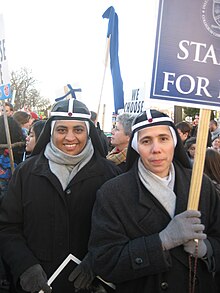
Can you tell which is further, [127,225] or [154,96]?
[127,225]

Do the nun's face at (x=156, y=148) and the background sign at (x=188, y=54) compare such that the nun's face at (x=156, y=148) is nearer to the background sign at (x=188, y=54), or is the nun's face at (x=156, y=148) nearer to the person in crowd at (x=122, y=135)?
the background sign at (x=188, y=54)

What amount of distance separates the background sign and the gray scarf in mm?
867

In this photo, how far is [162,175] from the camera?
2.15m

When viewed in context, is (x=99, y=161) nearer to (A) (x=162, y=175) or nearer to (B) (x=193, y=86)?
(A) (x=162, y=175)

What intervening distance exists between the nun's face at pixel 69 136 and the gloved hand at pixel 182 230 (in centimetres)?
98

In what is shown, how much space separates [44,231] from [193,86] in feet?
4.54

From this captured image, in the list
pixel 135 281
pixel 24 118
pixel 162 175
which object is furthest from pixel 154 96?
pixel 24 118

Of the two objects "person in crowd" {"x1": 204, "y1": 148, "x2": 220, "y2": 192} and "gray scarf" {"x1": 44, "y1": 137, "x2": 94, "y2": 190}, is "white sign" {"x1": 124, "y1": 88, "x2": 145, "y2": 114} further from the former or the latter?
"gray scarf" {"x1": 44, "y1": 137, "x2": 94, "y2": 190}

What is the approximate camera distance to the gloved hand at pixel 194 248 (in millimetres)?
1881

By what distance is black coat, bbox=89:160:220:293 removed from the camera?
191 cm

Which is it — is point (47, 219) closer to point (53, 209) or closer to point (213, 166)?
point (53, 209)

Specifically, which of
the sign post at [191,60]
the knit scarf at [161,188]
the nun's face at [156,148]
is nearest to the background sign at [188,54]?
the sign post at [191,60]

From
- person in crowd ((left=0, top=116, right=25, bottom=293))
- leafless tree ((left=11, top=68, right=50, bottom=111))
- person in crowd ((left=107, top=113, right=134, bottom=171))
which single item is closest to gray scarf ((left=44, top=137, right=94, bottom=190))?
person in crowd ((left=0, top=116, right=25, bottom=293))

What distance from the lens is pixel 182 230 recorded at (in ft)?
5.99
